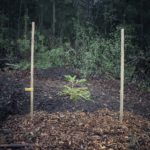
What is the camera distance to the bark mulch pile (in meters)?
6.62

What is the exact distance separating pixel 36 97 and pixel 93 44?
6409 mm

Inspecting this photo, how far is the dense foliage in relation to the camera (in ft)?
51.3

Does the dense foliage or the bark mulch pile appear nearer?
the bark mulch pile

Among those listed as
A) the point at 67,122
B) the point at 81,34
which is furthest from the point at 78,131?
the point at 81,34

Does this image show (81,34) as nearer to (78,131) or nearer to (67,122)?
(67,122)

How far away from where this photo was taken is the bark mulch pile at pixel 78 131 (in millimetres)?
6617

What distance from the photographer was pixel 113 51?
51.7 feet

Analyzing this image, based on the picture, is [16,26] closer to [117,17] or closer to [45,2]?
[45,2]

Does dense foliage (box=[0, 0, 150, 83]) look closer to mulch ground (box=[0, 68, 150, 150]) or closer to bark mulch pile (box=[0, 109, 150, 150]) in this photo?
mulch ground (box=[0, 68, 150, 150])

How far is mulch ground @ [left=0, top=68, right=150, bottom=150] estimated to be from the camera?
263 inches

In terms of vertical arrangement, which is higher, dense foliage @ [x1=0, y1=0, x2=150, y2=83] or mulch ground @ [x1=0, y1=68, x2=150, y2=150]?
dense foliage @ [x1=0, y1=0, x2=150, y2=83]

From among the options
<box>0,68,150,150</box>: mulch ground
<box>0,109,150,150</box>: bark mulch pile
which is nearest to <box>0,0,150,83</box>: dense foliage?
<box>0,68,150,150</box>: mulch ground

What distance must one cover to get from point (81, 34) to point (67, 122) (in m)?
11.9

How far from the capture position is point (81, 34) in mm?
19281
